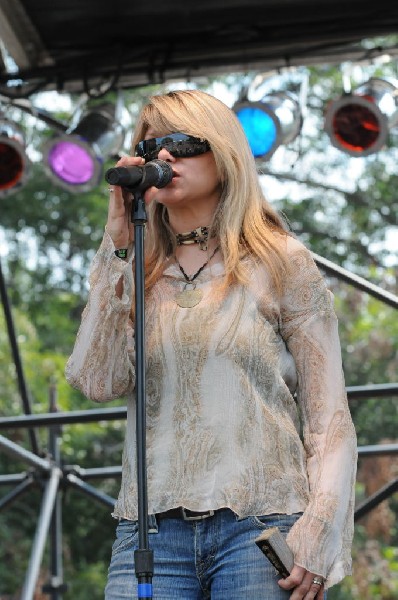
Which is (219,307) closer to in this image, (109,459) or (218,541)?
(218,541)

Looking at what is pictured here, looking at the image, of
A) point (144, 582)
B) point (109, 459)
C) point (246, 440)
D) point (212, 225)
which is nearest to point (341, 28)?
point (212, 225)

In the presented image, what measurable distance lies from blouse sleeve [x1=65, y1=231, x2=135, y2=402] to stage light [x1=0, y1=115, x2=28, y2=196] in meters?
2.42

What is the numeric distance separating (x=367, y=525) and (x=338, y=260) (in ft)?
9.47

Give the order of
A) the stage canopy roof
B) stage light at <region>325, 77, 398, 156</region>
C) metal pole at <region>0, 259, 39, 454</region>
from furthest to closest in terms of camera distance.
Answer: metal pole at <region>0, 259, 39, 454</region>
stage light at <region>325, 77, 398, 156</region>
the stage canopy roof

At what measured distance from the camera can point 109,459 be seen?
12000 millimetres

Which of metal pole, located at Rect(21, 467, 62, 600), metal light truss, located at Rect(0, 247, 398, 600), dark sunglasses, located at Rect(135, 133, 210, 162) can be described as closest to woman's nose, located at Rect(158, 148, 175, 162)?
dark sunglasses, located at Rect(135, 133, 210, 162)

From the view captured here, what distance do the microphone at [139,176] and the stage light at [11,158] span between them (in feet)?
8.30

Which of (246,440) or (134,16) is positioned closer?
(246,440)

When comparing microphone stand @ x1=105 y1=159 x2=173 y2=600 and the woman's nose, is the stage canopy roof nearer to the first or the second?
the woman's nose

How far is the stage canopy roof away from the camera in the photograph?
4.46m

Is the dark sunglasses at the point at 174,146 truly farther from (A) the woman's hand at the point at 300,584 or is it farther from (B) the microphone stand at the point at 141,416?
(A) the woman's hand at the point at 300,584

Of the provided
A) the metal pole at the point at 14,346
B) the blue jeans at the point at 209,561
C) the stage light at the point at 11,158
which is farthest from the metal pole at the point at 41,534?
the blue jeans at the point at 209,561

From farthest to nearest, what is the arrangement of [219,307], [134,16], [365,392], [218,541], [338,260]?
[338,260]
[134,16]
[365,392]
[219,307]
[218,541]

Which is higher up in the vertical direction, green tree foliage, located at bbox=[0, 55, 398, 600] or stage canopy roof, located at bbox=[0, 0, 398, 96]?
stage canopy roof, located at bbox=[0, 0, 398, 96]
